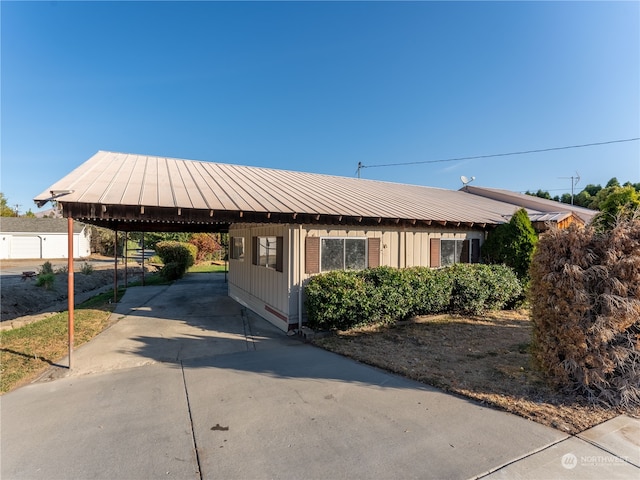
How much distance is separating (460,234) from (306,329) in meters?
6.09

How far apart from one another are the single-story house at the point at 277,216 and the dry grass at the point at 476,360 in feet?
5.81

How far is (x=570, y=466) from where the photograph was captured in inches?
112

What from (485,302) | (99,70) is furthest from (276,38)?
(485,302)

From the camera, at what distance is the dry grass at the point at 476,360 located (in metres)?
3.88

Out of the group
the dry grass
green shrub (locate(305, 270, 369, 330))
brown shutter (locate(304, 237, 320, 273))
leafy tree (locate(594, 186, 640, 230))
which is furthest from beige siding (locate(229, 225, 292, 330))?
leafy tree (locate(594, 186, 640, 230))

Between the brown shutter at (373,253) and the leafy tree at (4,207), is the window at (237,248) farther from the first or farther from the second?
the leafy tree at (4,207)

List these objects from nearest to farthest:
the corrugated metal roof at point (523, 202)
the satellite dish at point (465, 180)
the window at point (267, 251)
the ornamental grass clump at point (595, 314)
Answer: the ornamental grass clump at point (595, 314) → the window at point (267, 251) → the corrugated metal roof at point (523, 202) → the satellite dish at point (465, 180)

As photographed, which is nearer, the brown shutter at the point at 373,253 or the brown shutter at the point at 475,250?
the brown shutter at the point at 373,253

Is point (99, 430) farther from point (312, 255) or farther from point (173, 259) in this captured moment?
point (173, 259)

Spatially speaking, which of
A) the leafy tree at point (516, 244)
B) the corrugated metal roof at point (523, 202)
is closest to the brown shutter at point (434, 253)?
the leafy tree at point (516, 244)

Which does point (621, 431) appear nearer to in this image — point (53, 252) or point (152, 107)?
point (152, 107)

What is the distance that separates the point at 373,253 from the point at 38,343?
25.0 feet

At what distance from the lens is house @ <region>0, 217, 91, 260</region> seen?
102 ft

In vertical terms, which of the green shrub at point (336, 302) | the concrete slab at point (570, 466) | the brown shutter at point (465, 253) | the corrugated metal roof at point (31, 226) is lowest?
the concrete slab at point (570, 466)
